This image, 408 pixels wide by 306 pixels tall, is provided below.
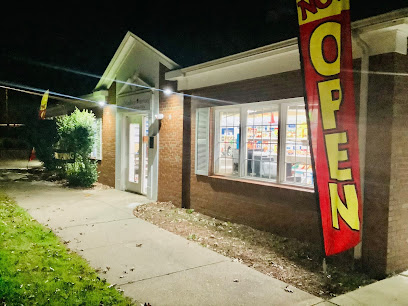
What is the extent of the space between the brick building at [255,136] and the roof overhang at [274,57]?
0.02 metres

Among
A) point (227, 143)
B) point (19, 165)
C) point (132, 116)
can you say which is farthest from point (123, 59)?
point (19, 165)

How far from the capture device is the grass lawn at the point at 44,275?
12.6 ft

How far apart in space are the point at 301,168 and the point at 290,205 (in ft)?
2.35

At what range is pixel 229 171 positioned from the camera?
7750 mm

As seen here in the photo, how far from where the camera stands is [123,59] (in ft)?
37.5

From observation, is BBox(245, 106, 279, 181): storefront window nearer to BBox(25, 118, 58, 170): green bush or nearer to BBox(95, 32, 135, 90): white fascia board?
BBox(95, 32, 135, 90): white fascia board

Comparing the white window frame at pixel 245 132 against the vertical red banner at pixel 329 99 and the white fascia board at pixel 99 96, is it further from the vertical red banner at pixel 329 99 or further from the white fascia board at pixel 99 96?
the white fascia board at pixel 99 96

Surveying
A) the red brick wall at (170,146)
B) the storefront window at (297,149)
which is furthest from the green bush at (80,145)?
the storefront window at (297,149)

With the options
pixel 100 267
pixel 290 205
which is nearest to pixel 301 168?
pixel 290 205

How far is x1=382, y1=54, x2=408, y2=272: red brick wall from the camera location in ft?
15.4

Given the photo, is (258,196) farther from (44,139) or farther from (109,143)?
(44,139)

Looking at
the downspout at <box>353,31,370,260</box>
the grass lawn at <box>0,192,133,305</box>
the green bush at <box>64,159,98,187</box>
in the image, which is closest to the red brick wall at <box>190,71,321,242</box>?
the downspout at <box>353,31,370,260</box>

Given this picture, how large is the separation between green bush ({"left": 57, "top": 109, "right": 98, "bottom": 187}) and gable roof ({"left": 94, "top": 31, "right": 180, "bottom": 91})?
54.4 inches

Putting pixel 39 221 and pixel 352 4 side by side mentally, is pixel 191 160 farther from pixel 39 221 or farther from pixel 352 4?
pixel 352 4
